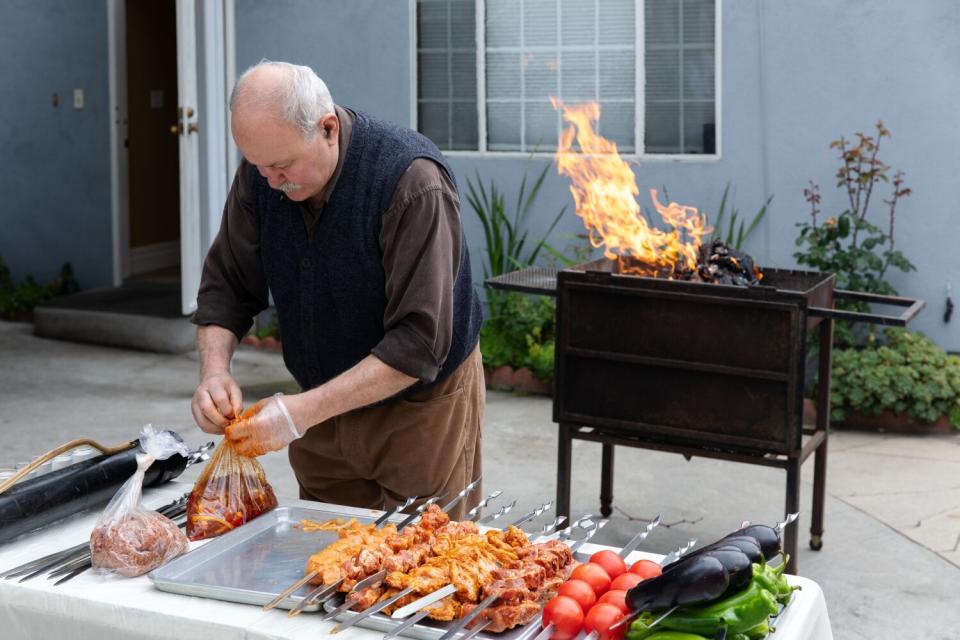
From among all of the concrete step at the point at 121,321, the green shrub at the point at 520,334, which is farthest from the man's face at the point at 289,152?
the concrete step at the point at 121,321

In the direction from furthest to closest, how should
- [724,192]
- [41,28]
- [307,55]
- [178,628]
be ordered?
[41,28]
[307,55]
[724,192]
[178,628]

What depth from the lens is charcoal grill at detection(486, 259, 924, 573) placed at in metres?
4.48

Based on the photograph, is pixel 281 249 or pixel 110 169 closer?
pixel 281 249

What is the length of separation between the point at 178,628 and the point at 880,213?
20.1ft

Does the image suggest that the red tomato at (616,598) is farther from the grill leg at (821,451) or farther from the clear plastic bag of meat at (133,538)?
the grill leg at (821,451)

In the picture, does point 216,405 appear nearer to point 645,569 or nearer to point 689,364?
point 645,569

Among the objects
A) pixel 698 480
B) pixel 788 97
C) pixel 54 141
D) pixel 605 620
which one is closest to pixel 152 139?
pixel 54 141

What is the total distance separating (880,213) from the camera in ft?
24.4

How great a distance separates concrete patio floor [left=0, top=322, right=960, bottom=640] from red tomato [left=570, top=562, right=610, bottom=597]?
2.38 m

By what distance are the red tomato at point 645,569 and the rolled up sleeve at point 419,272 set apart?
2.40 feet

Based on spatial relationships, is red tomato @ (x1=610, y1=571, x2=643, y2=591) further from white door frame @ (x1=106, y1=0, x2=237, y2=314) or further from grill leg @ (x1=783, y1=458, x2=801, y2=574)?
white door frame @ (x1=106, y1=0, x2=237, y2=314)

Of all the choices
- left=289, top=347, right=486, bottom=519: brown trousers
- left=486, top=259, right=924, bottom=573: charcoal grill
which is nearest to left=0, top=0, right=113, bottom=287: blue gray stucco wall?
left=486, top=259, right=924, bottom=573: charcoal grill

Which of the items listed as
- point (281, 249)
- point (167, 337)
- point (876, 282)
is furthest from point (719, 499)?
point (167, 337)

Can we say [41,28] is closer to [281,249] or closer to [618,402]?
[618,402]
